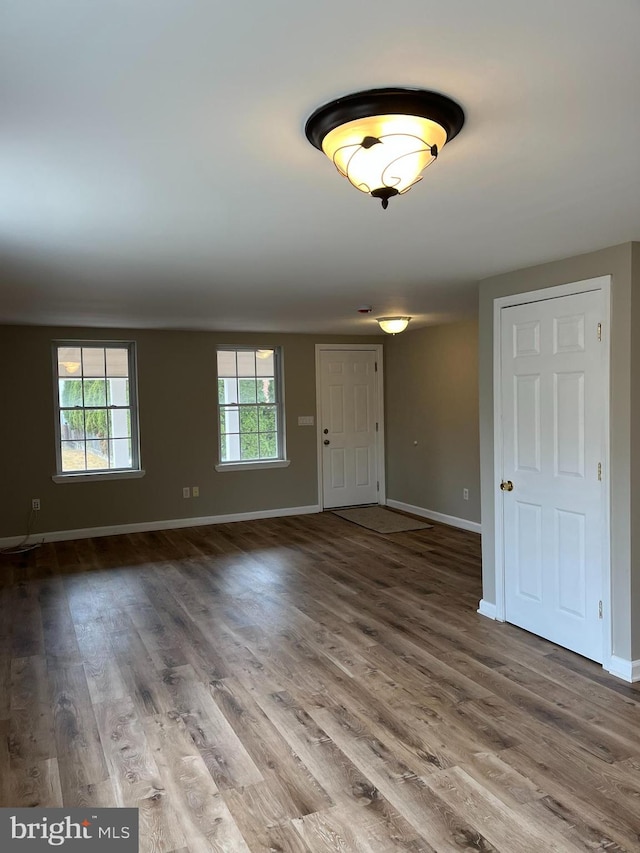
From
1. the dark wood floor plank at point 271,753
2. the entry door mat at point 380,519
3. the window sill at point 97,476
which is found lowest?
the dark wood floor plank at point 271,753

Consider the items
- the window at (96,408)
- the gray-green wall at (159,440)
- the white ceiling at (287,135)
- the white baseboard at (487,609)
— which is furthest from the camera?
the window at (96,408)

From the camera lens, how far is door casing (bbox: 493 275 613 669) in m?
3.33

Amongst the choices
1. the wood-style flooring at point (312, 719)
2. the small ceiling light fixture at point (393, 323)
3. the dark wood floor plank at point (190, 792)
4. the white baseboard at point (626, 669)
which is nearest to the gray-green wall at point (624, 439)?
the white baseboard at point (626, 669)

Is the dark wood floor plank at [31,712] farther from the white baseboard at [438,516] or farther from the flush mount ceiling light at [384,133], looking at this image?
the white baseboard at [438,516]

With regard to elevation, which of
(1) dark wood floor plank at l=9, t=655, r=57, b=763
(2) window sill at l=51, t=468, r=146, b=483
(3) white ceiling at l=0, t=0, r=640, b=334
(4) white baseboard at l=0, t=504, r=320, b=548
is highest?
(3) white ceiling at l=0, t=0, r=640, b=334

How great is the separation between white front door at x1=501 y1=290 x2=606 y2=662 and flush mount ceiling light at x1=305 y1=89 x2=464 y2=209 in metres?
2.07

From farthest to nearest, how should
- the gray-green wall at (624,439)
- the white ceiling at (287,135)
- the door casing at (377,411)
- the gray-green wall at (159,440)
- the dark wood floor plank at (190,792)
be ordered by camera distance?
1. the door casing at (377,411)
2. the gray-green wall at (159,440)
3. the gray-green wall at (624,439)
4. the dark wood floor plank at (190,792)
5. the white ceiling at (287,135)

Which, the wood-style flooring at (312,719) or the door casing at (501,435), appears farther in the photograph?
the door casing at (501,435)

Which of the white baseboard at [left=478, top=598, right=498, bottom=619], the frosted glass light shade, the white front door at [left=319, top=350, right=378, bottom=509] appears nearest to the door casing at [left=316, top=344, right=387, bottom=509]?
the white front door at [left=319, top=350, right=378, bottom=509]

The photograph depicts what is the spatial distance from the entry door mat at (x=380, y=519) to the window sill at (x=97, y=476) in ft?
8.18

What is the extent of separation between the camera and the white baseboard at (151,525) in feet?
21.1

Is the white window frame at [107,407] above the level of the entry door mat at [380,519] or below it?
above

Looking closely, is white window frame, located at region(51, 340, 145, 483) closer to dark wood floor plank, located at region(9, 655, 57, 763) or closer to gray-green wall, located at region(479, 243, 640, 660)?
dark wood floor plank, located at region(9, 655, 57, 763)

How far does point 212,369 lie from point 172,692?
14.8 ft
